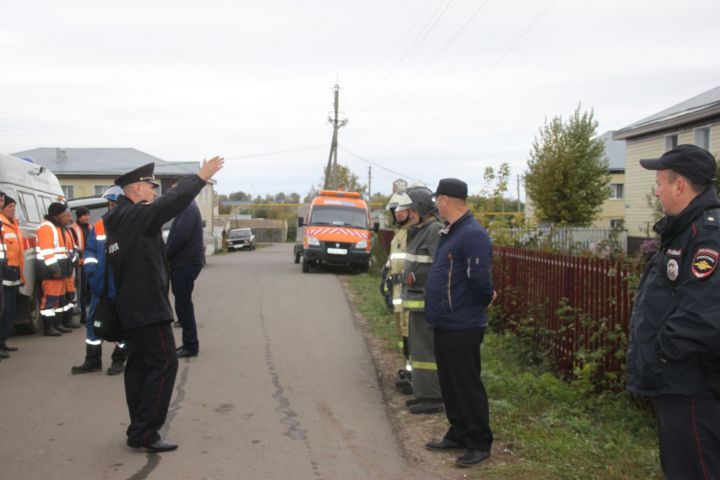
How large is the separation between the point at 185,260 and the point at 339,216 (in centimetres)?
1414

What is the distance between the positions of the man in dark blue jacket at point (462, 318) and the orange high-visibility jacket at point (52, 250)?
666 cm

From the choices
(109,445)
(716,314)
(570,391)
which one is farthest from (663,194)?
(109,445)

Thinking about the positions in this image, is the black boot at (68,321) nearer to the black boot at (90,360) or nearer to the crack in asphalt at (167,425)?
the black boot at (90,360)

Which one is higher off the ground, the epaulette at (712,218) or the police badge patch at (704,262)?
the epaulette at (712,218)

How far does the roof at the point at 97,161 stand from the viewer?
159 feet

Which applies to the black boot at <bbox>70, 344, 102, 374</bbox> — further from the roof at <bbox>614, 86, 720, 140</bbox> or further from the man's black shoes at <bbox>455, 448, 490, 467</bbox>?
the roof at <bbox>614, 86, 720, 140</bbox>

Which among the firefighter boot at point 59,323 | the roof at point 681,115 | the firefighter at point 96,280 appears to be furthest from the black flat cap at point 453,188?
the roof at point 681,115

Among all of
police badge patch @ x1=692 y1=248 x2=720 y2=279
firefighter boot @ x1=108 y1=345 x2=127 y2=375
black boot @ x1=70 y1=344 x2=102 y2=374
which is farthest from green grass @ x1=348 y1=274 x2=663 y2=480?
black boot @ x1=70 y1=344 x2=102 y2=374

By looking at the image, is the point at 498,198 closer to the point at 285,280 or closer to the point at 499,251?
the point at 499,251

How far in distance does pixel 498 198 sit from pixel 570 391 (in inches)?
340

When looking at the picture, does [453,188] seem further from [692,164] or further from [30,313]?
[30,313]

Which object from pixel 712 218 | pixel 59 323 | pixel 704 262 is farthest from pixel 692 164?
pixel 59 323

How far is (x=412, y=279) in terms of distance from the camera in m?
6.59

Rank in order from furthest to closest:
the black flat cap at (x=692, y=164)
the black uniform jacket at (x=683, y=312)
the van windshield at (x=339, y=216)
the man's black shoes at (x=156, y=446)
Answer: the van windshield at (x=339, y=216)
the man's black shoes at (x=156, y=446)
the black flat cap at (x=692, y=164)
the black uniform jacket at (x=683, y=312)
